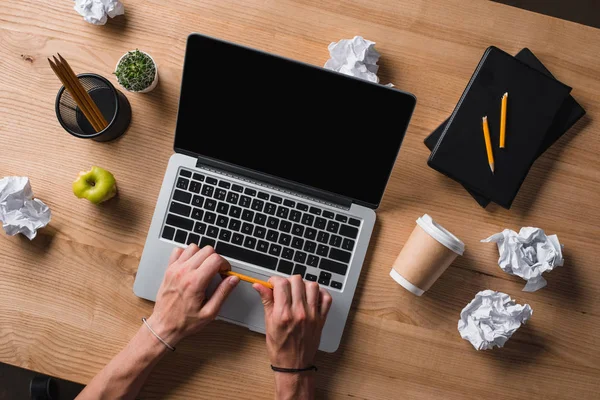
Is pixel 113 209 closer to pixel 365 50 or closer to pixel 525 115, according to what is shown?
pixel 365 50

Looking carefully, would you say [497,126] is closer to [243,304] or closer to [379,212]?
[379,212]

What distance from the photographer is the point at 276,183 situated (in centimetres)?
89

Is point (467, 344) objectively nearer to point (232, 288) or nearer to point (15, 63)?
point (232, 288)

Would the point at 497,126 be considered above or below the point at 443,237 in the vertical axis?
above

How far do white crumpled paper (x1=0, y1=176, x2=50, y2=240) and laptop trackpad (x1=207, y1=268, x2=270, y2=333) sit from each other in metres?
0.34

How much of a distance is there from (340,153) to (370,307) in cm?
30

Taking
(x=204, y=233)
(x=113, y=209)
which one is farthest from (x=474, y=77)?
(x=113, y=209)

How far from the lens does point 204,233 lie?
0.89 meters

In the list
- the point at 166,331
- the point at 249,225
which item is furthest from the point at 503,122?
the point at 166,331

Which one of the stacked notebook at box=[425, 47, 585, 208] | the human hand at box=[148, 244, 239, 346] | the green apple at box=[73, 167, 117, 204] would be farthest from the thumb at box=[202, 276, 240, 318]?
the stacked notebook at box=[425, 47, 585, 208]

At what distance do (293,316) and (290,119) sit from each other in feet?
1.15

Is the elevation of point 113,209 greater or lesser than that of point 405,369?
greater

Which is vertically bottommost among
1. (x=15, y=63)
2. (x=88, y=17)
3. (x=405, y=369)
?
(x=405, y=369)

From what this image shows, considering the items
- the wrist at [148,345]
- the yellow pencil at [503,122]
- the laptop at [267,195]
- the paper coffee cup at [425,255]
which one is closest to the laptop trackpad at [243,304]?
the laptop at [267,195]
